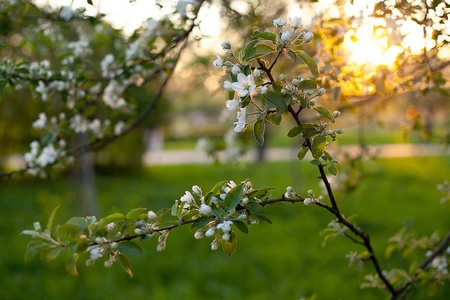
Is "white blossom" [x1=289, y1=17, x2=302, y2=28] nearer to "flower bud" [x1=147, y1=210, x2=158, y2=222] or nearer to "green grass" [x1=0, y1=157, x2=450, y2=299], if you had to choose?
"flower bud" [x1=147, y1=210, x2=158, y2=222]

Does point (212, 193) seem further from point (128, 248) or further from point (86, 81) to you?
point (86, 81)

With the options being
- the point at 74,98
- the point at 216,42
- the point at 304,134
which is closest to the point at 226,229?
the point at 304,134

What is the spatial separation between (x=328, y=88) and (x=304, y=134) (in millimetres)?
1013

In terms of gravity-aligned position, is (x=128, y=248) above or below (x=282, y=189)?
above

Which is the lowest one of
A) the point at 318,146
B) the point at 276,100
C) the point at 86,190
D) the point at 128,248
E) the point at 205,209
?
the point at 86,190

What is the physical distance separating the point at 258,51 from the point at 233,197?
0.39m

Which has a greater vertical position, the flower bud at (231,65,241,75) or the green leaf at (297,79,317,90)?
the flower bud at (231,65,241,75)

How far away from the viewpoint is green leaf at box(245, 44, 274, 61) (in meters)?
1.06

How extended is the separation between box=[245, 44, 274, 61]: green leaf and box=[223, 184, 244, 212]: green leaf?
344 millimetres

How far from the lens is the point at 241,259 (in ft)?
15.0

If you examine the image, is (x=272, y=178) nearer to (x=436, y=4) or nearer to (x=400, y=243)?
(x=400, y=243)

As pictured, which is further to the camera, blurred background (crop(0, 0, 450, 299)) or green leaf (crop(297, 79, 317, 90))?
blurred background (crop(0, 0, 450, 299))

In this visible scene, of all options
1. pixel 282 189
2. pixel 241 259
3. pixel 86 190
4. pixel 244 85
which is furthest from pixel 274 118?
pixel 282 189

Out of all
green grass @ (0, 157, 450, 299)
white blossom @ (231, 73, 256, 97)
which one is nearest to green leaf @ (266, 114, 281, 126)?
white blossom @ (231, 73, 256, 97)
